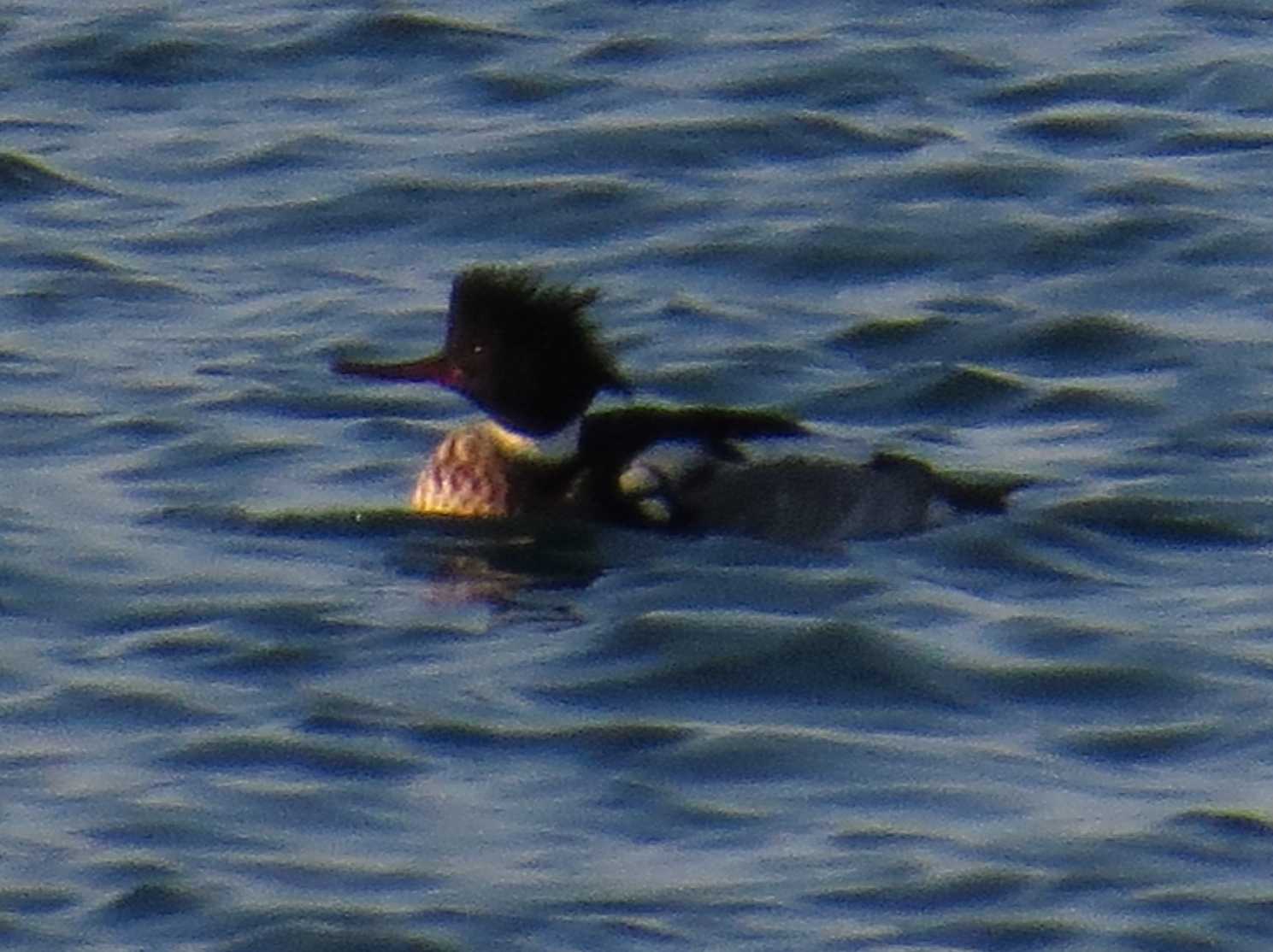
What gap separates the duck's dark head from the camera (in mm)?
12242

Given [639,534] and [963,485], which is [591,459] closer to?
[639,534]

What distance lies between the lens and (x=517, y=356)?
12.4 m

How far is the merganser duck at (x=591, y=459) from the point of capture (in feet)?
39.4

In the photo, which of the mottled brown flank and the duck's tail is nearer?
the duck's tail

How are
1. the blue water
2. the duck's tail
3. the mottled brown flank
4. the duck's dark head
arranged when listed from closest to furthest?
1. the blue water
2. the duck's tail
3. the mottled brown flank
4. the duck's dark head

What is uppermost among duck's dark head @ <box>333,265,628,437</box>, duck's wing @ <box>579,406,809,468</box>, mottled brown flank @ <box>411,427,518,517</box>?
duck's dark head @ <box>333,265,628,437</box>

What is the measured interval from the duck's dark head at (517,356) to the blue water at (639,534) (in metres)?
0.37

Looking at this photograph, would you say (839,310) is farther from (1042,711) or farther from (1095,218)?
(1042,711)

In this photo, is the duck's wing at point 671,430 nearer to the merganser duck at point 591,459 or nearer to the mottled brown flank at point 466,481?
the merganser duck at point 591,459

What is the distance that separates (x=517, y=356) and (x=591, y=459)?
39 cm

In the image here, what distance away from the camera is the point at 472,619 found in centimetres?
1127

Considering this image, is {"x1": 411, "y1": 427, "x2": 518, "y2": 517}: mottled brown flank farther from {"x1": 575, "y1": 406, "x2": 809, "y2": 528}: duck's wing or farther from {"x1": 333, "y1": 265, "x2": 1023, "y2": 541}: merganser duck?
{"x1": 575, "y1": 406, "x2": 809, "y2": 528}: duck's wing

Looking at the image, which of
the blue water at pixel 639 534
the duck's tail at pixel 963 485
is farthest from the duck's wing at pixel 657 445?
the duck's tail at pixel 963 485

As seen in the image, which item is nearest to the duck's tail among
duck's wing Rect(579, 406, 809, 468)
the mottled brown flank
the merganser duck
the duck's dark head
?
the merganser duck
